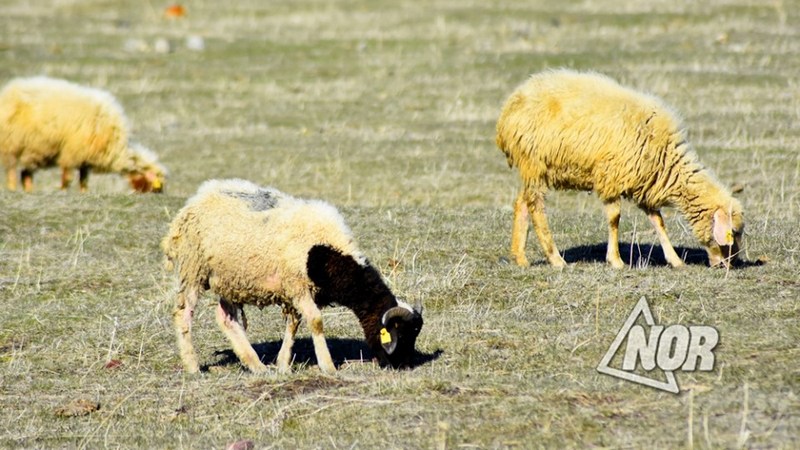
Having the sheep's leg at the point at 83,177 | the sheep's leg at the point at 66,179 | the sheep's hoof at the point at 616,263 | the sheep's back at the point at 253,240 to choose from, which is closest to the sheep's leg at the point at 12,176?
the sheep's leg at the point at 66,179

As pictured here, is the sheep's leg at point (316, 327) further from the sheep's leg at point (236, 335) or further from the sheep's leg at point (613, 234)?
the sheep's leg at point (613, 234)

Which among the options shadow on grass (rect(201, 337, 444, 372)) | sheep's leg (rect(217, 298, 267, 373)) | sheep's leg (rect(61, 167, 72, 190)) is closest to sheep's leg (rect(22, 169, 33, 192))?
sheep's leg (rect(61, 167, 72, 190))

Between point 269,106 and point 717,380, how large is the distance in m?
20.3

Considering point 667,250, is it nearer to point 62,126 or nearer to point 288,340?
point 288,340

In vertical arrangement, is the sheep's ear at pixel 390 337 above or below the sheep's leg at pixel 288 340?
above

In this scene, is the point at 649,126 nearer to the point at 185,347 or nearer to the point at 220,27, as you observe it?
the point at 185,347

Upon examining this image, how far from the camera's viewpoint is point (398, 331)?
992cm

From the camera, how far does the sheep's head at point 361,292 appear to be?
33.0ft

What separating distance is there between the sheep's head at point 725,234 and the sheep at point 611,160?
1cm

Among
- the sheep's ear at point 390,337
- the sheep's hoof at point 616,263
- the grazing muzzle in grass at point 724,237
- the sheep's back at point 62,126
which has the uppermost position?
the grazing muzzle in grass at point 724,237

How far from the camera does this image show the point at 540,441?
26.5 ft

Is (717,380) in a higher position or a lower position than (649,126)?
lower

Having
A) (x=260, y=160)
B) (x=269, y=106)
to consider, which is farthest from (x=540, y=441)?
(x=269, y=106)

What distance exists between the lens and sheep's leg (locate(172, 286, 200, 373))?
10.6 m
